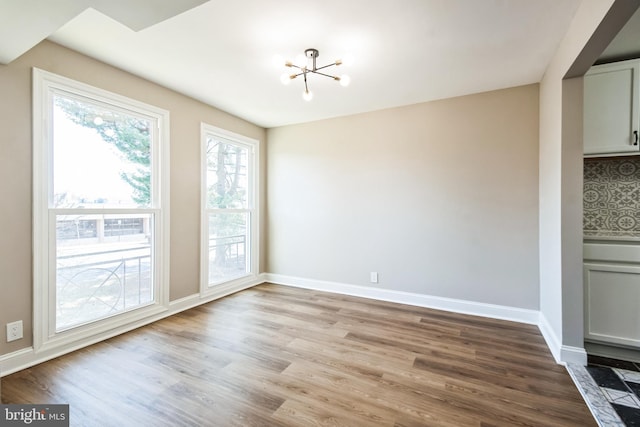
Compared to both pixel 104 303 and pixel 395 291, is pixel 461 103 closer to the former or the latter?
pixel 395 291

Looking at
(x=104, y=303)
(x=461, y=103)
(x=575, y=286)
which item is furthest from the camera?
(x=461, y=103)

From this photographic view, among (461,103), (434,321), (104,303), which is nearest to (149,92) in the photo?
(104,303)

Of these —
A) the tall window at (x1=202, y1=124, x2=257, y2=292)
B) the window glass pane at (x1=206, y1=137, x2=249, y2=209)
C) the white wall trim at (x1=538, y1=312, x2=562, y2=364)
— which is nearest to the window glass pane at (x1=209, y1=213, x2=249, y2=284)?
the tall window at (x1=202, y1=124, x2=257, y2=292)

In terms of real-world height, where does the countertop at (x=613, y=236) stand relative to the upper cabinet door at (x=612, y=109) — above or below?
below

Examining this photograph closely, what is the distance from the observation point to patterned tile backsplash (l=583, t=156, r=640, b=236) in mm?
2385

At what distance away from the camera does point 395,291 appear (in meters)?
3.58

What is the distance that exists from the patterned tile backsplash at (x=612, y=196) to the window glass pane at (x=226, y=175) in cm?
403

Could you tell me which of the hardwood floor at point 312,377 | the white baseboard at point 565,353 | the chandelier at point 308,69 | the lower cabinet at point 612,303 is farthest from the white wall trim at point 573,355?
the chandelier at point 308,69

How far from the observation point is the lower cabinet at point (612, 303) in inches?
83.4

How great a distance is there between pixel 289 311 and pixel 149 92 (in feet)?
9.38

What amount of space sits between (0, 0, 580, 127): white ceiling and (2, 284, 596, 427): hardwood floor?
2.28 meters

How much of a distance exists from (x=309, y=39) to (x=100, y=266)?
2754mm

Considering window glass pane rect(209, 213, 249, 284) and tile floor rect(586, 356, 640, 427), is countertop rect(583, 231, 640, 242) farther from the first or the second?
window glass pane rect(209, 213, 249, 284)

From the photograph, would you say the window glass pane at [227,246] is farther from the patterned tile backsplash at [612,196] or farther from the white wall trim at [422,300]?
the patterned tile backsplash at [612,196]
